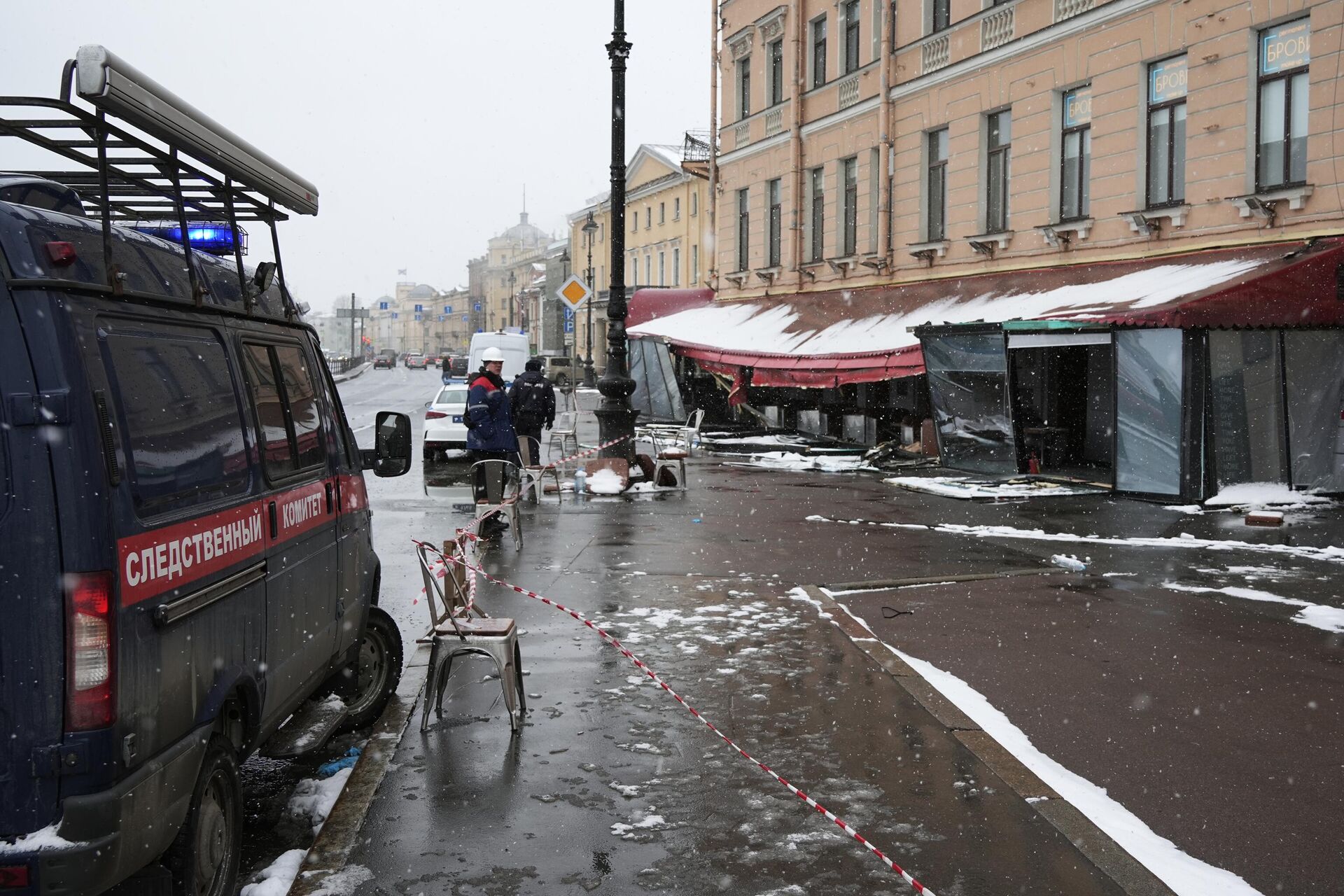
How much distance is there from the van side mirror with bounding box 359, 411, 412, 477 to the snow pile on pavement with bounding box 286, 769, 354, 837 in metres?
1.69

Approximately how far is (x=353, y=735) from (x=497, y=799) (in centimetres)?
130

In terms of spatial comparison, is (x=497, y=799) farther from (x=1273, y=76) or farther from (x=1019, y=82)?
(x=1019, y=82)

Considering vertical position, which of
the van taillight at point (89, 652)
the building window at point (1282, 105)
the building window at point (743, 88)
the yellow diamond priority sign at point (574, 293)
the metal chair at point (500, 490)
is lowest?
the metal chair at point (500, 490)

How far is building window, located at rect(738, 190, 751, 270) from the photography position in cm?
3212

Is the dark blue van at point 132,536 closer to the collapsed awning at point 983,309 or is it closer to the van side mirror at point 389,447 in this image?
the van side mirror at point 389,447

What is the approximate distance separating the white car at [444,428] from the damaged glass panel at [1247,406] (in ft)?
38.5

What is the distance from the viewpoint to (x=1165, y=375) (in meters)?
14.8

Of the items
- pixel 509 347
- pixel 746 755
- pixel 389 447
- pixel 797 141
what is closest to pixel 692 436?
pixel 797 141

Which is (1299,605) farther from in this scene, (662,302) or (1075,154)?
(662,302)

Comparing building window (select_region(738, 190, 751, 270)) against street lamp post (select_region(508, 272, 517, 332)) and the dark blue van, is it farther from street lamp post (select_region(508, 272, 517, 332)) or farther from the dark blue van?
street lamp post (select_region(508, 272, 517, 332))

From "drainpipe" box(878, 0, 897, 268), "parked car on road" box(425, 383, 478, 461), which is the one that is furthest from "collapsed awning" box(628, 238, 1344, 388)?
"parked car on road" box(425, 383, 478, 461)

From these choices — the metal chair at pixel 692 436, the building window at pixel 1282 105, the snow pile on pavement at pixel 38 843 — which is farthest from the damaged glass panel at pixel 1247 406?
the snow pile on pavement at pixel 38 843

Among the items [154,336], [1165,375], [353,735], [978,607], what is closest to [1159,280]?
[1165,375]

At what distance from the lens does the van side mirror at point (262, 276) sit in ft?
16.5
